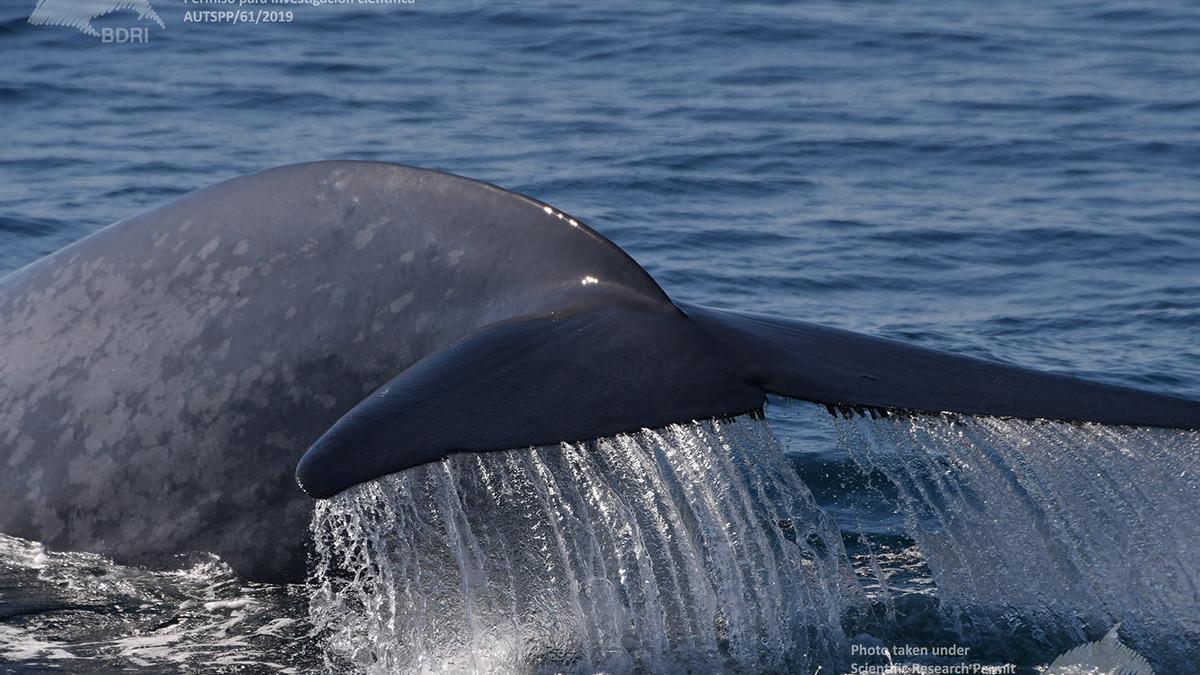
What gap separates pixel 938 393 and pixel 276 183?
1.98 m

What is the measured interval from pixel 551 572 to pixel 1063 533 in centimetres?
146

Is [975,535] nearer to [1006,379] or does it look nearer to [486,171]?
[1006,379]

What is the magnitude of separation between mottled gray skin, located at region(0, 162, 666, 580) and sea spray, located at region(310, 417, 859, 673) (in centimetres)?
23

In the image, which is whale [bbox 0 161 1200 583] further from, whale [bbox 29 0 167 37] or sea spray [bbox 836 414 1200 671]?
whale [bbox 29 0 167 37]

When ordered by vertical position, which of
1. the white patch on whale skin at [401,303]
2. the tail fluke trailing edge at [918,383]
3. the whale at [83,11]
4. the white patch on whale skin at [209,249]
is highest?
the whale at [83,11]

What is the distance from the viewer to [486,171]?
13.8 m

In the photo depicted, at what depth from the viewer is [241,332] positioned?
4.82 metres

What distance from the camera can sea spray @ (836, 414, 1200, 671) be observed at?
426 cm

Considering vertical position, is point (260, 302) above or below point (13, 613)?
above

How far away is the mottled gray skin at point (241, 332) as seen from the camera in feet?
15.3

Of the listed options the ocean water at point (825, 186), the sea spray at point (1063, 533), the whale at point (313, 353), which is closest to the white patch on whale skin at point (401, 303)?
the whale at point (313, 353)

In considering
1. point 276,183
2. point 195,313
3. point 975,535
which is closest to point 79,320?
point 195,313

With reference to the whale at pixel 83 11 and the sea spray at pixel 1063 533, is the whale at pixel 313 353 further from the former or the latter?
the whale at pixel 83 11

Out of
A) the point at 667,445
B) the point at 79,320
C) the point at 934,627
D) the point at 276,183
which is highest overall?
the point at 276,183
